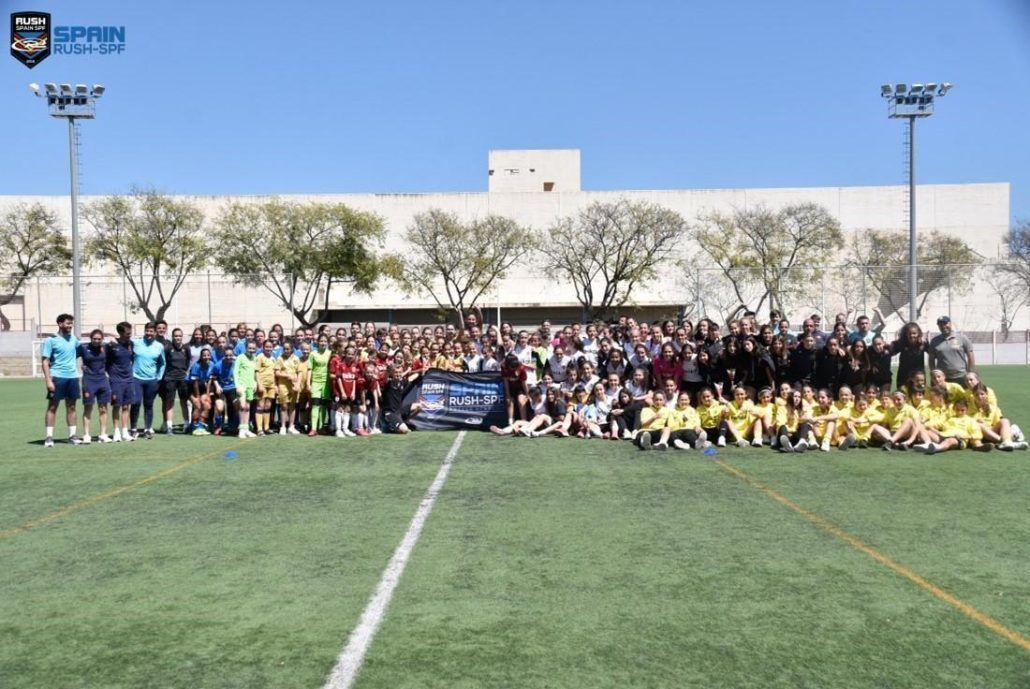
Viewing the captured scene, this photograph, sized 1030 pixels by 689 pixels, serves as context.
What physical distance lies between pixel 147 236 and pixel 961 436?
39.4 metres

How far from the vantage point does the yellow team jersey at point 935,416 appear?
39.1 ft

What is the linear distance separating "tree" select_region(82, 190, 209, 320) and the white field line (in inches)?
1427

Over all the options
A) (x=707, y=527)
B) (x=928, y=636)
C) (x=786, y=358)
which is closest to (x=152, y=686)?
(x=928, y=636)

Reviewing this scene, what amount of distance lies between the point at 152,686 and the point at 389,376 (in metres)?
10.6

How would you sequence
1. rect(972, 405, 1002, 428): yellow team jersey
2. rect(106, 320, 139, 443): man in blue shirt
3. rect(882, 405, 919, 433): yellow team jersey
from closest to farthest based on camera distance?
rect(972, 405, 1002, 428): yellow team jersey, rect(882, 405, 919, 433): yellow team jersey, rect(106, 320, 139, 443): man in blue shirt

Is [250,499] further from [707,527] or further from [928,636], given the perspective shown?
[928,636]

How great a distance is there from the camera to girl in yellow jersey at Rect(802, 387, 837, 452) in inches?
464

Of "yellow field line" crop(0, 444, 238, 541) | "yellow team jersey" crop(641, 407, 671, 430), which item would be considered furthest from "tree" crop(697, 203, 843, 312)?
"yellow field line" crop(0, 444, 238, 541)

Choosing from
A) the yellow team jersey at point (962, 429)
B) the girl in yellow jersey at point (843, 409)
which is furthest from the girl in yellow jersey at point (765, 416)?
the yellow team jersey at point (962, 429)

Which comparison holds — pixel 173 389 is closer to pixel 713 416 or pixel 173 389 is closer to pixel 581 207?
pixel 713 416

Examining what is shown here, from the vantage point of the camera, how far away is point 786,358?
13156mm

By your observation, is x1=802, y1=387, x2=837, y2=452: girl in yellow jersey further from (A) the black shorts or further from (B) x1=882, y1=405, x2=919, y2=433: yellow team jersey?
(A) the black shorts

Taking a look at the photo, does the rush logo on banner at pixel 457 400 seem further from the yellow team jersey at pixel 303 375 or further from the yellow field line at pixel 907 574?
the yellow field line at pixel 907 574

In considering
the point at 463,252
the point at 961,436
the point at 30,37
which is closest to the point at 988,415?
the point at 961,436
